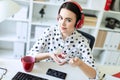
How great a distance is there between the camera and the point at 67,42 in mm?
1551

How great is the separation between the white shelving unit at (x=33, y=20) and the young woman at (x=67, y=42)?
95 centimetres

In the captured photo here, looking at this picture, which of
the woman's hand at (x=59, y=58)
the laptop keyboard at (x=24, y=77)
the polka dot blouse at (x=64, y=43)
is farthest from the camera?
the polka dot blouse at (x=64, y=43)

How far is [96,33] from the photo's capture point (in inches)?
102

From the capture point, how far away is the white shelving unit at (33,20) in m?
2.43

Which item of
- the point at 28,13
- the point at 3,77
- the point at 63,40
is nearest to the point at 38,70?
the point at 3,77

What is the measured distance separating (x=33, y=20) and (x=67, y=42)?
3.75 feet

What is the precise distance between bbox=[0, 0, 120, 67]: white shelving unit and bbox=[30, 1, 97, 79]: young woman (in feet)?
3.11

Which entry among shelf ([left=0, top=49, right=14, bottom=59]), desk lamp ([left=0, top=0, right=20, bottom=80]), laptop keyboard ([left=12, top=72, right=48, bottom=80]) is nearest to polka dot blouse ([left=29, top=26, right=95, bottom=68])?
laptop keyboard ([left=12, top=72, right=48, bottom=80])

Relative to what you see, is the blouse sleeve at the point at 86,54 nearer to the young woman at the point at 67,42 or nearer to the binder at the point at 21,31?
the young woman at the point at 67,42

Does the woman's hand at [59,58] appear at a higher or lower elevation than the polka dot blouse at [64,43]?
lower

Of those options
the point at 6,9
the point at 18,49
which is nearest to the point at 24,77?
the point at 6,9

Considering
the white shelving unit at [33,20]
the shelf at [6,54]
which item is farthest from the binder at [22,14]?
the shelf at [6,54]

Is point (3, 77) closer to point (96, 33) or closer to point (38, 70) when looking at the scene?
point (38, 70)

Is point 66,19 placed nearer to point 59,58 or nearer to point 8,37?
point 59,58
